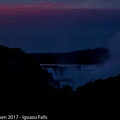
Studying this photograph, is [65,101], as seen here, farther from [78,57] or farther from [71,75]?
[78,57]

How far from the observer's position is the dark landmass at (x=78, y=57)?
6034 centimetres

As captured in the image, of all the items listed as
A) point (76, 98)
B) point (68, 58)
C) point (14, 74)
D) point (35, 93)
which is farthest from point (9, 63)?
point (68, 58)

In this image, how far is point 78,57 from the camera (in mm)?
64312

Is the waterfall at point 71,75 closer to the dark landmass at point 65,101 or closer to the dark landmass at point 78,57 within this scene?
the dark landmass at point 78,57

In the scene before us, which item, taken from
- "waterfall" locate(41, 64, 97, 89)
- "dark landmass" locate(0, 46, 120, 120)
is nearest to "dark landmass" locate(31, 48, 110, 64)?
"waterfall" locate(41, 64, 97, 89)

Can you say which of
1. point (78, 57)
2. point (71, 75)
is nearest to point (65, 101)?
point (71, 75)

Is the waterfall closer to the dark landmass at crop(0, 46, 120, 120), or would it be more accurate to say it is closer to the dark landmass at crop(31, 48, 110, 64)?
the dark landmass at crop(31, 48, 110, 64)

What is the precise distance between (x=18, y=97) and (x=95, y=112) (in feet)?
11.2

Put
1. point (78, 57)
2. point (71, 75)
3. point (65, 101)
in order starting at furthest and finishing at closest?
point (78, 57) → point (71, 75) → point (65, 101)

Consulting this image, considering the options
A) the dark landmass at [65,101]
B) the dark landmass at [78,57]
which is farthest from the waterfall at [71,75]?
the dark landmass at [65,101]

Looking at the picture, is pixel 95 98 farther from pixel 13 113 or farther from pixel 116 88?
pixel 13 113

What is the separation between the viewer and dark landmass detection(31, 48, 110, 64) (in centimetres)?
6034

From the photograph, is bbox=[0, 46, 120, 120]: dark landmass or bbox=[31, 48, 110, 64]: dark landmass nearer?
bbox=[0, 46, 120, 120]: dark landmass

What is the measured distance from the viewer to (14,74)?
2536cm
